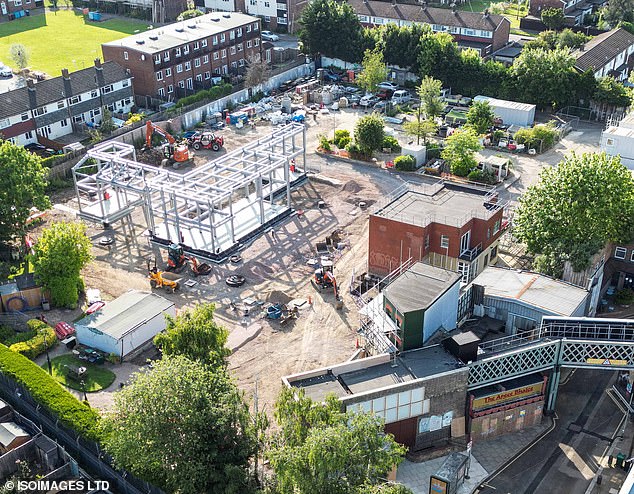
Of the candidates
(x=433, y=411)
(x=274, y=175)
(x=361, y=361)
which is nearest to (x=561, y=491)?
(x=433, y=411)

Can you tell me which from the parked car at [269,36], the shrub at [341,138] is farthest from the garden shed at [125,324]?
the parked car at [269,36]

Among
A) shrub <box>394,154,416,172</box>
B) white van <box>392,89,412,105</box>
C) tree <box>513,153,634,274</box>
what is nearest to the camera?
tree <box>513,153,634,274</box>

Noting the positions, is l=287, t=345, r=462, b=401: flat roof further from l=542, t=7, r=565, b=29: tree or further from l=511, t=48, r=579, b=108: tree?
l=542, t=7, r=565, b=29: tree

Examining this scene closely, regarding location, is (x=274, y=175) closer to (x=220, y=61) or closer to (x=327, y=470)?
(x=220, y=61)

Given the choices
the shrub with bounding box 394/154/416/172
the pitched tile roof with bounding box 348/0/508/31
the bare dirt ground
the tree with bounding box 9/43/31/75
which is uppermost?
the pitched tile roof with bounding box 348/0/508/31

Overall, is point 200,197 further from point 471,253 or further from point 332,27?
point 332,27

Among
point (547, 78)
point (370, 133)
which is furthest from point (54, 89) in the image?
point (547, 78)

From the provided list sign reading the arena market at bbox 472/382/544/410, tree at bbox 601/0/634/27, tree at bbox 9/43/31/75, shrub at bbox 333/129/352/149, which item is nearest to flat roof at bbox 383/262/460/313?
sign reading the arena market at bbox 472/382/544/410
